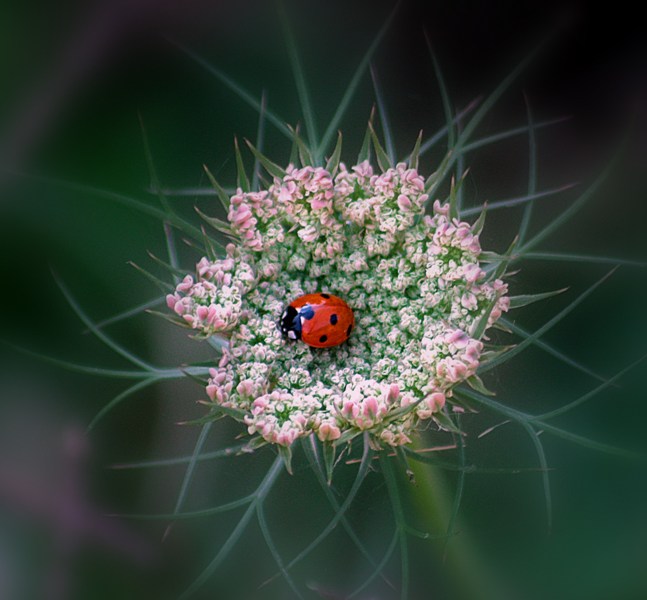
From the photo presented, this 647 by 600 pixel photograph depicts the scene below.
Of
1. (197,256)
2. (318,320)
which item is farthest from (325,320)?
(197,256)

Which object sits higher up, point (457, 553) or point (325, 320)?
point (325, 320)

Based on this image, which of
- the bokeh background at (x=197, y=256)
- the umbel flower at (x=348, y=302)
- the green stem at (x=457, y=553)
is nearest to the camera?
the umbel flower at (x=348, y=302)

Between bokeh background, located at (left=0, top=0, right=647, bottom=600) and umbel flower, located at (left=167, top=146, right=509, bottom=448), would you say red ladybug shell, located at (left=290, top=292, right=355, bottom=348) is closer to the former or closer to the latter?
umbel flower, located at (left=167, top=146, right=509, bottom=448)

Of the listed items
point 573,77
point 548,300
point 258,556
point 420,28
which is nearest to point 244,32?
point 420,28

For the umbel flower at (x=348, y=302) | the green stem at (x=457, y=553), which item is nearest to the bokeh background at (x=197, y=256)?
the green stem at (x=457, y=553)

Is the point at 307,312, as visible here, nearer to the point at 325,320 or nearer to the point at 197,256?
the point at 325,320

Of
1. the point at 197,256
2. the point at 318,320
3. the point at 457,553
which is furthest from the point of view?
the point at 197,256

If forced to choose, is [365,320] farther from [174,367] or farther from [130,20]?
[130,20]

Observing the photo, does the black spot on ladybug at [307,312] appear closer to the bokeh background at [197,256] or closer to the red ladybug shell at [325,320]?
the red ladybug shell at [325,320]
